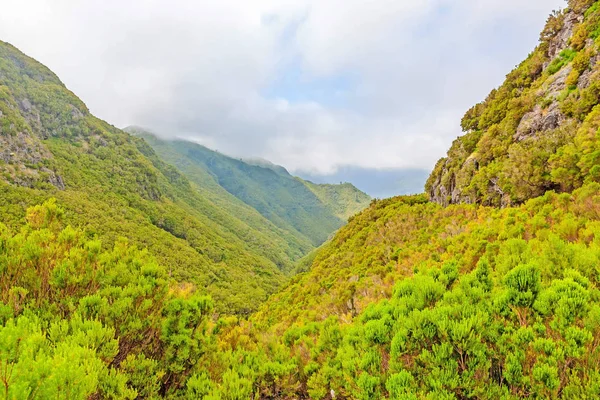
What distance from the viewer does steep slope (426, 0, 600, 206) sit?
1755 centimetres

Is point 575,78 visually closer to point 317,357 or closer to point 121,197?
point 317,357

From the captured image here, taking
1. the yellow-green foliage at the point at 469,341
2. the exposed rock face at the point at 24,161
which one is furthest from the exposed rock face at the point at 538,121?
the exposed rock face at the point at 24,161

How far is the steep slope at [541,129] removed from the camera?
17.5m

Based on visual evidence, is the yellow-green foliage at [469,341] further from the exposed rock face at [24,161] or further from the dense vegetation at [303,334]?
the exposed rock face at [24,161]

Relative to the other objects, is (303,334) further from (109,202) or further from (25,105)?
(25,105)

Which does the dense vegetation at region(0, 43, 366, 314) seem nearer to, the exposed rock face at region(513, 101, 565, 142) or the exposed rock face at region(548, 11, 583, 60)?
the exposed rock face at region(513, 101, 565, 142)

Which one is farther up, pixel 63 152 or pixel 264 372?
pixel 63 152

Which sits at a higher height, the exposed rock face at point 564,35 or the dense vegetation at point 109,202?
the exposed rock face at point 564,35

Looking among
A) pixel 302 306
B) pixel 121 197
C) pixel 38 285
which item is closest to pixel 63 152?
pixel 121 197

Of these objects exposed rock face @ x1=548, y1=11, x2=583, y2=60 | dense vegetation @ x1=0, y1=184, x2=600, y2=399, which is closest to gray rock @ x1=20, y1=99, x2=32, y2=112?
dense vegetation @ x1=0, y1=184, x2=600, y2=399

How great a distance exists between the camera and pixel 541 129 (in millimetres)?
24141

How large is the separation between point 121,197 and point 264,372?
18116 cm

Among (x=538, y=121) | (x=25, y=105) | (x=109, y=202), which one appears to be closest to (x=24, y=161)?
(x=109, y=202)

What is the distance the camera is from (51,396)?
11.6ft
